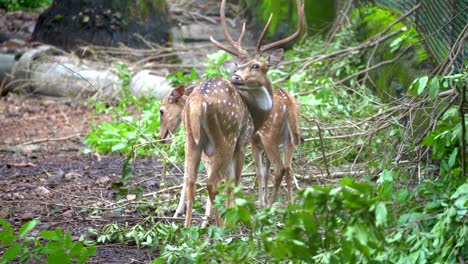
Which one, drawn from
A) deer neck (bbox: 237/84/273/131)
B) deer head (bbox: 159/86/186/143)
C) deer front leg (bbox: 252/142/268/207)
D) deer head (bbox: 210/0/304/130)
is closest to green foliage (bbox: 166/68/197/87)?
deer head (bbox: 159/86/186/143)

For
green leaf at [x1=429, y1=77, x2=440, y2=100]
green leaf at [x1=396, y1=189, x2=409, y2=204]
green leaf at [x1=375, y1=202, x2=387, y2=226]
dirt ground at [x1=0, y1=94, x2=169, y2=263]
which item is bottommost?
dirt ground at [x1=0, y1=94, x2=169, y2=263]

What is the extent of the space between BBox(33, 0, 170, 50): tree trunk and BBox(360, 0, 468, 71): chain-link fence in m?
4.79

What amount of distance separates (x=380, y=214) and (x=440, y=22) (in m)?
5.03

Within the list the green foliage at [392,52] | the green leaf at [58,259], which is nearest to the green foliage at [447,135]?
the green leaf at [58,259]

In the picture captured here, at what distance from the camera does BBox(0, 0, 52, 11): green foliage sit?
17.5 meters

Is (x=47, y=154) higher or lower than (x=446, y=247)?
lower

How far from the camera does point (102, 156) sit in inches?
382

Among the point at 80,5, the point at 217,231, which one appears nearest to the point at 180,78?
the point at 80,5

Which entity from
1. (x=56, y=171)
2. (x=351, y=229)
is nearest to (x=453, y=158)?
(x=351, y=229)

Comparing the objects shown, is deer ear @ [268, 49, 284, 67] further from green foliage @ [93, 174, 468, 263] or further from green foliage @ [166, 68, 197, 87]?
green foliage @ [166, 68, 197, 87]

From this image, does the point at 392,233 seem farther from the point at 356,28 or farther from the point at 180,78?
the point at 356,28

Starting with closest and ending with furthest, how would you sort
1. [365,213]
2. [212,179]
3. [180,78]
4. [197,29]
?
[365,213] < [212,179] < [180,78] < [197,29]

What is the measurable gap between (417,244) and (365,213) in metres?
0.59

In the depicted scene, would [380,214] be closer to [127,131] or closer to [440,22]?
[440,22]
